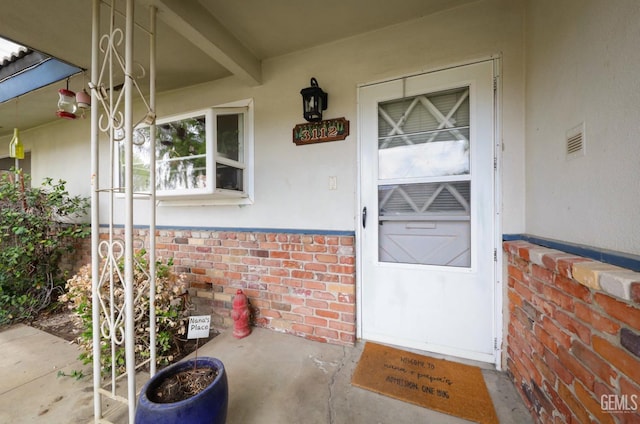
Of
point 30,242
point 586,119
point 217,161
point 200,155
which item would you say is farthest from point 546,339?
point 30,242

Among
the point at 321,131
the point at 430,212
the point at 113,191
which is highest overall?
the point at 321,131

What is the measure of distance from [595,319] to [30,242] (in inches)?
196

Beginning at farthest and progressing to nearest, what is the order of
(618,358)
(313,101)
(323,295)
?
1. (323,295)
2. (313,101)
3. (618,358)

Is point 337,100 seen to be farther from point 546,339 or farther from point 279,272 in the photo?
point 546,339

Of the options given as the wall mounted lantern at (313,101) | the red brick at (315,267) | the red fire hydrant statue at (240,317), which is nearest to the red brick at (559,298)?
the red brick at (315,267)

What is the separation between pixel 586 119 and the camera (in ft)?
3.52

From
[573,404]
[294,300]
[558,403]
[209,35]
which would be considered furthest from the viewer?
Answer: [294,300]

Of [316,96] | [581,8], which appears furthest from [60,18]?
[581,8]

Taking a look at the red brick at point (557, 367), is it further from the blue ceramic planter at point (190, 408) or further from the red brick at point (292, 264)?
the red brick at point (292, 264)

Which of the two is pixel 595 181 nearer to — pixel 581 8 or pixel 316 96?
pixel 581 8

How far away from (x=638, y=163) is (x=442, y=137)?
1.12 metres

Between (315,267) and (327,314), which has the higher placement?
(315,267)

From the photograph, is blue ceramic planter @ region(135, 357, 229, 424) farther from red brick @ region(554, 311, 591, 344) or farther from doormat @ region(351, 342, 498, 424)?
red brick @ region(554, 311, 591, 344)

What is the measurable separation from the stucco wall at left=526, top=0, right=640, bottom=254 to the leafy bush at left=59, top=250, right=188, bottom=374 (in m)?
2.56
